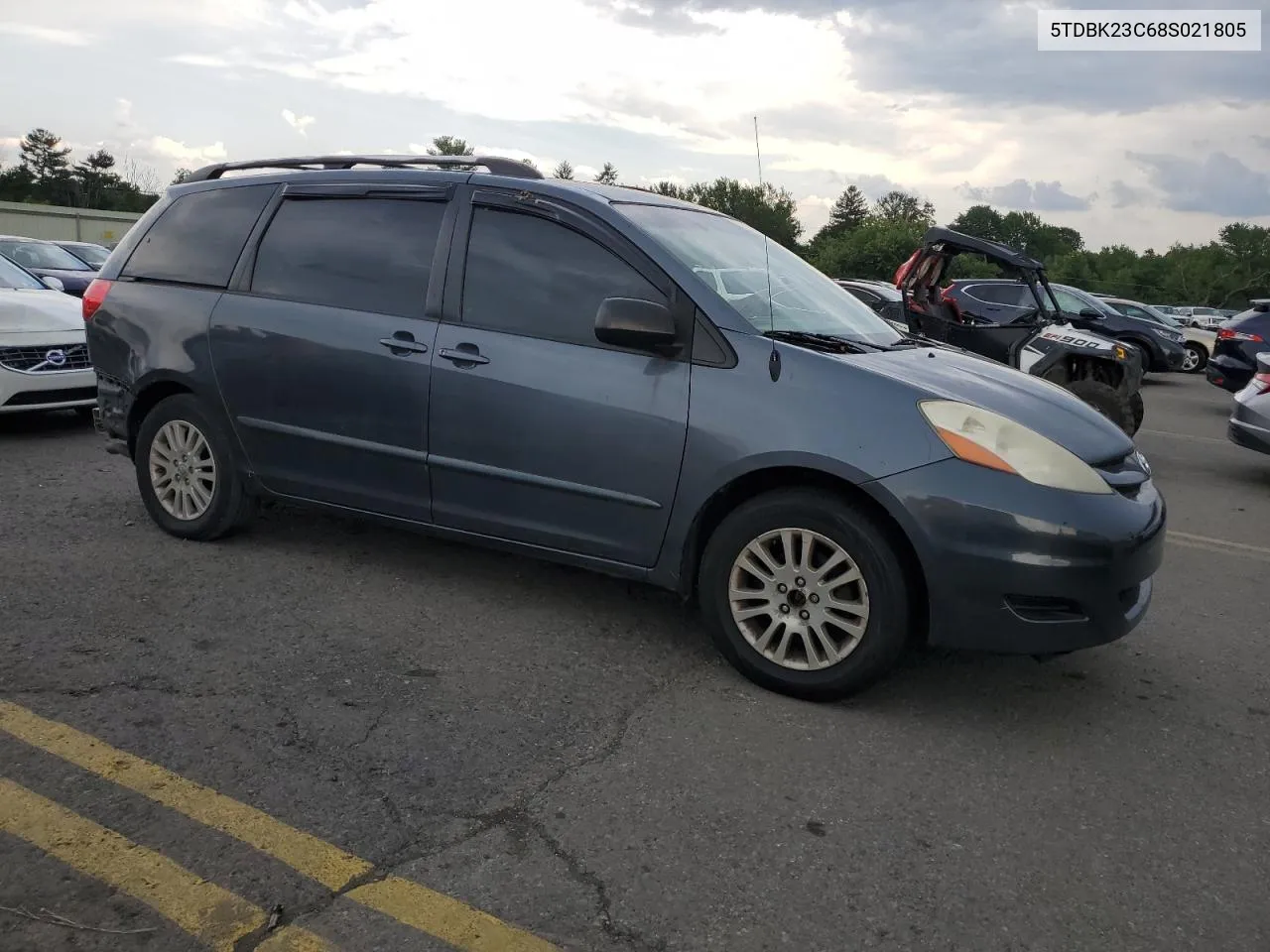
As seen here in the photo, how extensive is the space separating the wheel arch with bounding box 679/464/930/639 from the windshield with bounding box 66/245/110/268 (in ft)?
56.3

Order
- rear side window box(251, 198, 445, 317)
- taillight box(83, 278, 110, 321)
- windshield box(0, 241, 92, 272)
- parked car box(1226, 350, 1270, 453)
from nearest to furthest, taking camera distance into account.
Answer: rear side window box(251, 198, 445, 317)
taillight box(83, 278, 110, 321)
parked car box(1226, 350, 1270, 453)
windshield box(0, 241, 92, 272)

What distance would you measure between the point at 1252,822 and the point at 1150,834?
0.35m

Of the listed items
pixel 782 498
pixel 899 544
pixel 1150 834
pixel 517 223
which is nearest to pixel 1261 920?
pixel 1150 834

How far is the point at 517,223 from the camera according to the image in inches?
172

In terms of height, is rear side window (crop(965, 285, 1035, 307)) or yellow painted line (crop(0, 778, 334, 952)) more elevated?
rear side window (crop(965, 285, 1035, 307))

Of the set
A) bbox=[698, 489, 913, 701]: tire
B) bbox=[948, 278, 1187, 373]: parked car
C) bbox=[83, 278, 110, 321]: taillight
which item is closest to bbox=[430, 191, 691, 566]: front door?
bbox=[698, 489, 913, 701]: tire

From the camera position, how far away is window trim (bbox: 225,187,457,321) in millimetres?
4480

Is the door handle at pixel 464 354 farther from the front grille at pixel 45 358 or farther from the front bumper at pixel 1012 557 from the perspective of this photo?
the front grille at pixel 45 358

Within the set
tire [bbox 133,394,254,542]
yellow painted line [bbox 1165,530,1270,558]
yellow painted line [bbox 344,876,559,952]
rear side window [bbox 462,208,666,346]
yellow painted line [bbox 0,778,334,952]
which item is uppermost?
rear side window [bbox 462,208,666,346]

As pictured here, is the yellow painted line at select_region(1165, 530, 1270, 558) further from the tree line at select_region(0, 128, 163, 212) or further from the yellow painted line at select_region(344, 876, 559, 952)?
the tree line at select_region(0, 128, 163, 212)

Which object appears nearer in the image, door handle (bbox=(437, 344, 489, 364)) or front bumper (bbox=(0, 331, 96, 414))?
door handle (bbox=(437, 344, 489, 364))

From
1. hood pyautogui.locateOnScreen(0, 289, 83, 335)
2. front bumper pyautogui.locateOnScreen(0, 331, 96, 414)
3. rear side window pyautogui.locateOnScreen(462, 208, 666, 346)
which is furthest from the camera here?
hood pyautogui.locateOnScreen(0, 289, 83, 335)

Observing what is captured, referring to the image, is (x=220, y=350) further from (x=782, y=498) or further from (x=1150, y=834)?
(x=1150, y=834)

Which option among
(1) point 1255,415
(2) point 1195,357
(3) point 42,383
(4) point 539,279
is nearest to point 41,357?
(3) point 42,383
